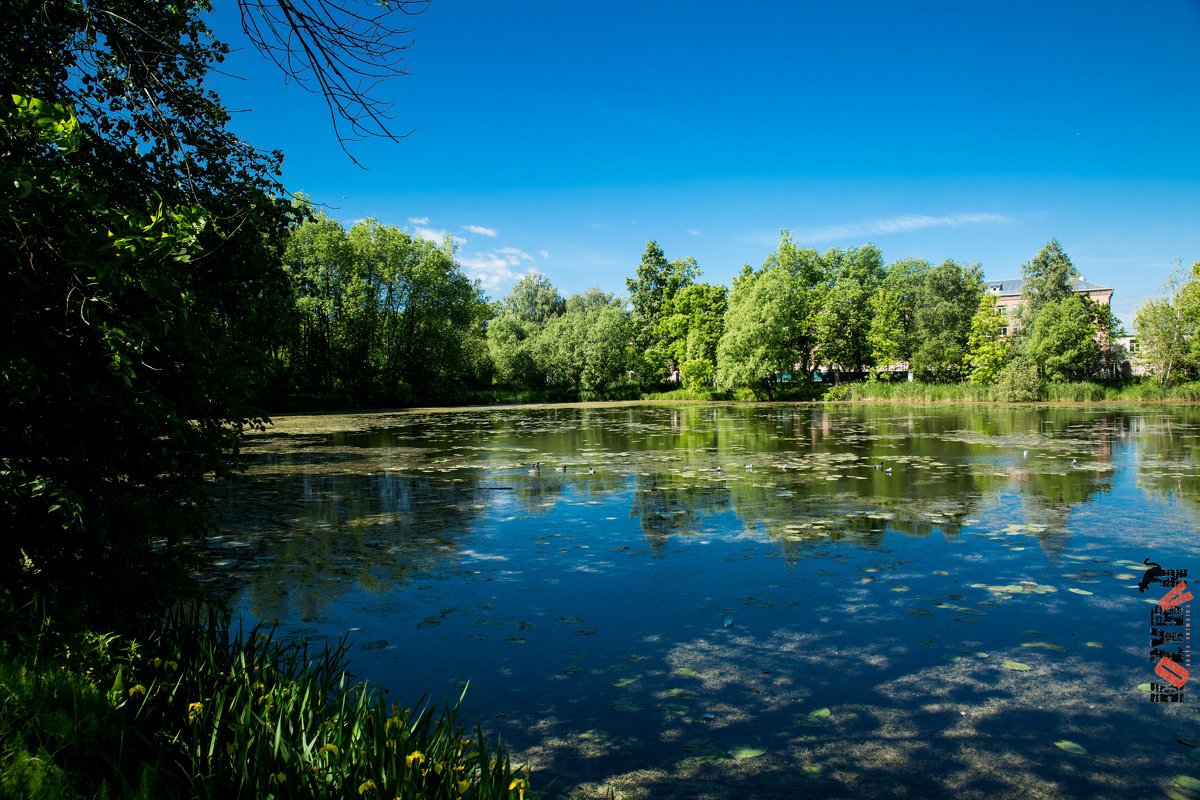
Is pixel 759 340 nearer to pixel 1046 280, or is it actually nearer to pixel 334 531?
pixel 1046 280

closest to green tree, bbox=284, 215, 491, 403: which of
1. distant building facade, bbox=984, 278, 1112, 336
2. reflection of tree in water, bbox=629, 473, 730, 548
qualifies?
reflection of tree in water, bbox=629, 473, 730, 548

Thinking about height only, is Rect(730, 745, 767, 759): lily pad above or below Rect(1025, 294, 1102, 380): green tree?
below

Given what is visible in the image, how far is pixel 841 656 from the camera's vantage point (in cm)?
446

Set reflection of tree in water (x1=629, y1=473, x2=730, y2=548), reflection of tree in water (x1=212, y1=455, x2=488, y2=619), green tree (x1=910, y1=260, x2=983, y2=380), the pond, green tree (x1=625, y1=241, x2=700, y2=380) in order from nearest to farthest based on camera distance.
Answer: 1. the pond
2. reflection of tree in water (x1=212, y1=455, x2=488, y2=619)
3. reflection of tree in water (x1=629, y1=473, x2=730, y2=548)
4. green tree (x1=910, y1=260, x2=983, y2=380)
5. green tree (x1=625, y1=241, x2=700, y2=380)

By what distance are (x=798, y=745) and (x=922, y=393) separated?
153 feet

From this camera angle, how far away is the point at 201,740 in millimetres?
2734

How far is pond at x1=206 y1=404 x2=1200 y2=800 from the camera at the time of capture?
3.33m

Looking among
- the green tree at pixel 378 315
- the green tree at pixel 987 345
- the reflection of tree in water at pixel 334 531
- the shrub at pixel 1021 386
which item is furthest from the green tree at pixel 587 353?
the reflection of tree in water at pixel 334 531

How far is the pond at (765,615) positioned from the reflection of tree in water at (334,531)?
51 mm

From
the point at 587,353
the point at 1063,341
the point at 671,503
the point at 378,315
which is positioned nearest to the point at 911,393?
the point at 1063,341

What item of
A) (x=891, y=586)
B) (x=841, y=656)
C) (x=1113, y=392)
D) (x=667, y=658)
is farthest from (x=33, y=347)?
(x=1113, y=392)

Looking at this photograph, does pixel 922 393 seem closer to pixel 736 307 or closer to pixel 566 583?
pixel 736 307

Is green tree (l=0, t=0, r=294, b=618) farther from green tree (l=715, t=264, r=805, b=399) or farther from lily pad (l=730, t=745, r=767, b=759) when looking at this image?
green tree (l=715, t=264, r=805, b=399)

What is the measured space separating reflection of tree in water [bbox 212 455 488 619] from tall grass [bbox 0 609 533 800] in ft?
7.68
